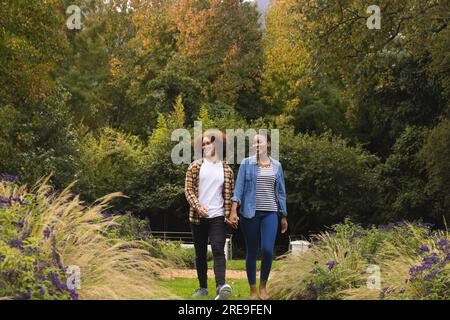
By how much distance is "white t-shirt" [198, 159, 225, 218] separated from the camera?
8.62 metres

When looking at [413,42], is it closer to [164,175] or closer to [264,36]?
[164,175]

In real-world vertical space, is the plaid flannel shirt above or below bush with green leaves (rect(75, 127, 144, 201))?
below

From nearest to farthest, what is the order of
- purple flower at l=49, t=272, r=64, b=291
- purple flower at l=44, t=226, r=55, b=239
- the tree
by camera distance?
purple flower at l=49, t=272, r=64, b=291, purple flower at l=44, t=226, r=55, b=239, the tree

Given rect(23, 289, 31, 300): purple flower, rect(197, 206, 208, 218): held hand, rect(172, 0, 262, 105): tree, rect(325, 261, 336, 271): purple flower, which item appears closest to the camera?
rect(23, 289, 31, 300): purple flower

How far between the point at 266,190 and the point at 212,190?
617mm

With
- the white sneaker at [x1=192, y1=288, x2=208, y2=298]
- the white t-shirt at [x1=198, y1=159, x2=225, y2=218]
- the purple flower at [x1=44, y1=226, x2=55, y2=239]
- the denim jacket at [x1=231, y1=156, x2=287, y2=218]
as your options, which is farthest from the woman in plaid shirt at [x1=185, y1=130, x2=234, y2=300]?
the purple flower at [x1=44, y1=226, x2=55, y2=239]

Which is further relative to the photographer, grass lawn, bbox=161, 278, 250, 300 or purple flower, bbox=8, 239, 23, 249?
grass lawn, bbox=161, 278, 250, 300

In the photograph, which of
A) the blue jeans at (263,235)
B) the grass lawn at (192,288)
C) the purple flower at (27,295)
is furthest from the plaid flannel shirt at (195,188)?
the purple flower at (27,295)

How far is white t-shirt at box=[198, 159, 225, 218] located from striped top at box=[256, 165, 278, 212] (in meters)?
0.41

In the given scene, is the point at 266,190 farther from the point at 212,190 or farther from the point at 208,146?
the point at 208,146

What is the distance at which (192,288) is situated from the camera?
10203mm

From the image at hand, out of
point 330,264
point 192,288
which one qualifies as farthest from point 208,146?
point 192,288

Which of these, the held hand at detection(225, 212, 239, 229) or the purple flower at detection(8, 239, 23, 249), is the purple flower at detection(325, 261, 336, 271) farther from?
the purple flower at detection(8, 239, 23, 249)
